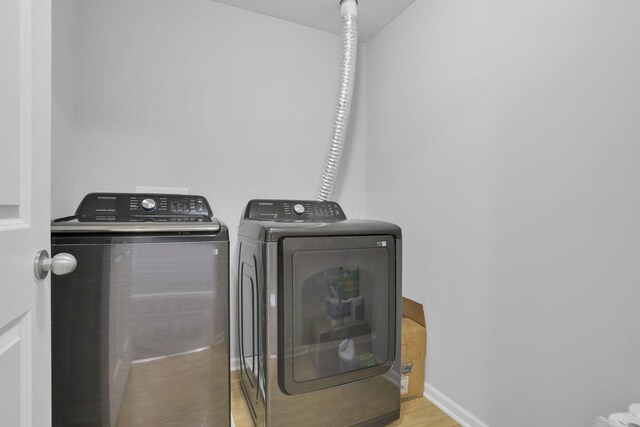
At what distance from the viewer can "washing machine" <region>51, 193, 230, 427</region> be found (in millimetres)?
1026

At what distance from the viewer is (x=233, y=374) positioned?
1.96m

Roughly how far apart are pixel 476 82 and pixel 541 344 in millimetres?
1218

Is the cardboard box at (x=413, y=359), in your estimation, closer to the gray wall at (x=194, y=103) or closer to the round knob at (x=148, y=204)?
the gray wall at (x=194, y=103)

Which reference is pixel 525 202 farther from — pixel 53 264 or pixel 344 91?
pixel 53 264

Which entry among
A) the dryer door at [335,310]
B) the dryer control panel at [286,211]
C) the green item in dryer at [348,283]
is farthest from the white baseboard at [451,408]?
the dryer control panel at [286,211]

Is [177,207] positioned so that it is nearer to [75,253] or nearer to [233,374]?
[75,253]

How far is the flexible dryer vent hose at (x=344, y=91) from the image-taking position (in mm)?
1919

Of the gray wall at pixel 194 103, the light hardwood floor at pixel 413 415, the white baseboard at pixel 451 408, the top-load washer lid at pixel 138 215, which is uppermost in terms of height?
the gray wall at pixel 194 103

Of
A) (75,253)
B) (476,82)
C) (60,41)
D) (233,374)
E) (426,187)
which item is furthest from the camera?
(233,374)

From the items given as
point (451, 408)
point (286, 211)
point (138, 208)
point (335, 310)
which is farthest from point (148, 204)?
point (451, 408)

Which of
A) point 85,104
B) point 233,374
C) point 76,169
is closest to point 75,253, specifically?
point 76,169

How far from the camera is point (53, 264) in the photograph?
0.70 metres

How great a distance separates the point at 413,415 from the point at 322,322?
80 centimetres

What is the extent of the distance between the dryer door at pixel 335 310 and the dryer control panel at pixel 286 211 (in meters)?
0.39
